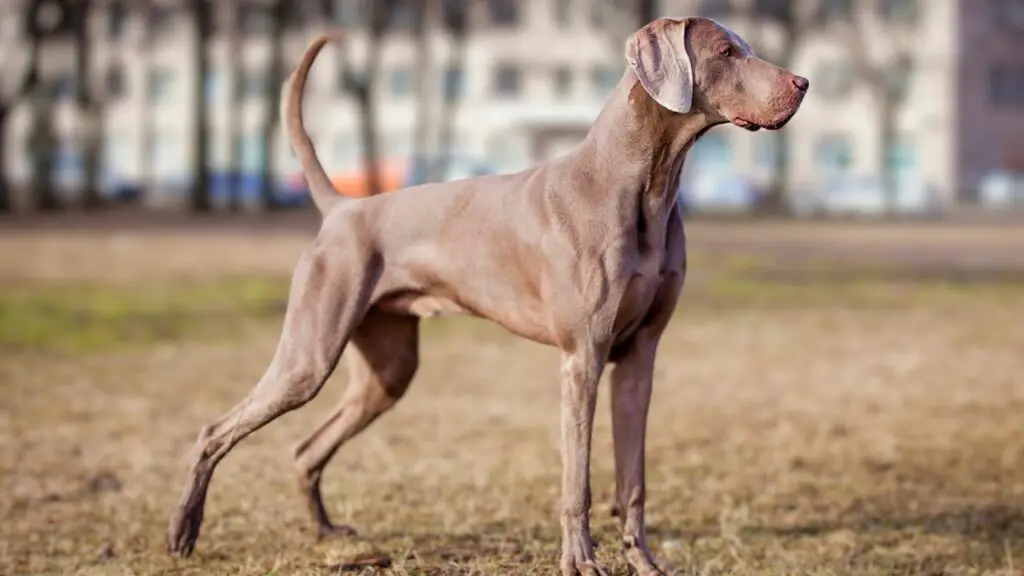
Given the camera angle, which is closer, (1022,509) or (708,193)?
(1022,509)

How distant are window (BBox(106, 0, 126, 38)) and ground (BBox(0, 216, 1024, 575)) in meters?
39.1

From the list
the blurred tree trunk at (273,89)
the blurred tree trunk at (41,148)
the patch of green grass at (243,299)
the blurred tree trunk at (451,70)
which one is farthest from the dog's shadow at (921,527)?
the blurred tree trunk at (451,70)

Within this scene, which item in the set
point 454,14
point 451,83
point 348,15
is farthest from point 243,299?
point 348,15

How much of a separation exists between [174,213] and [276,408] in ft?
137

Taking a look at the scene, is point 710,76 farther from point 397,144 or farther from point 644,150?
point 397,144

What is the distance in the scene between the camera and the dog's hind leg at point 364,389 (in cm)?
644

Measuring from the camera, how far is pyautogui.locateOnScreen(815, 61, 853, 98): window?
65062mm

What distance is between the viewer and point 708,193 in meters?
57.0

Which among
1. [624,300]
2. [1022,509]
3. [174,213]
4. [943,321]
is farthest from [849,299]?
[174,213]

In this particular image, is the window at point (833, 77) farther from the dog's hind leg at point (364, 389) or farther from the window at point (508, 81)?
the dog's hind leg at point (364, 389)

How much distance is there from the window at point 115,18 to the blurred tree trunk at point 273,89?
29.3 feet

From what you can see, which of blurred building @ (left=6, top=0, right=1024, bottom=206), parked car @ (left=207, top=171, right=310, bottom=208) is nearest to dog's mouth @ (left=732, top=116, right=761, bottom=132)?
parked car @ (left=207, top=171, right=310, bottom=208)

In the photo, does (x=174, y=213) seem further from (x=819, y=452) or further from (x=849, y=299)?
(x=819, y=452)

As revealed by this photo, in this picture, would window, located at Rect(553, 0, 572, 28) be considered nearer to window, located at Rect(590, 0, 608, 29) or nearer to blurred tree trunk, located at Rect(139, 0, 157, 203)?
window, located at Rect(590, 0, 608, 29)
